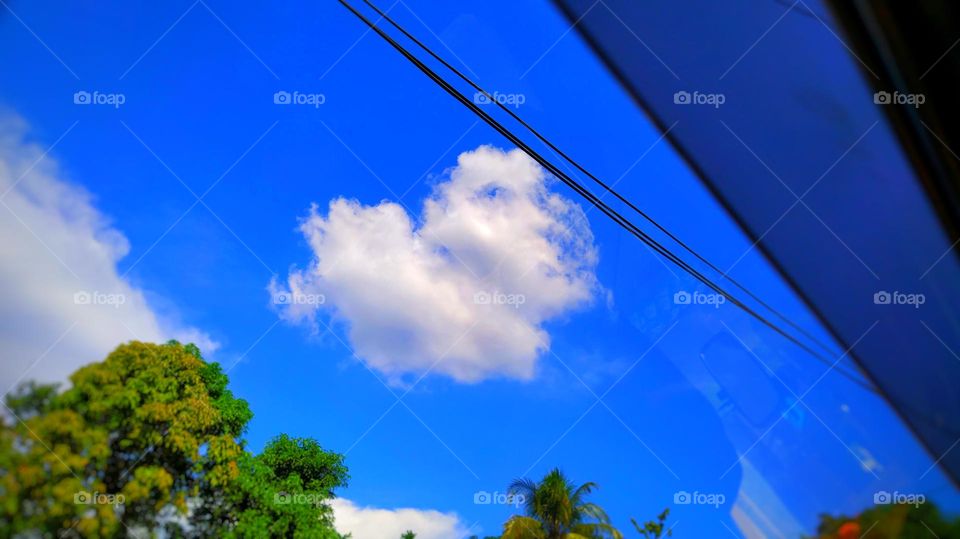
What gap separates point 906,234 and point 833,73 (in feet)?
4.01

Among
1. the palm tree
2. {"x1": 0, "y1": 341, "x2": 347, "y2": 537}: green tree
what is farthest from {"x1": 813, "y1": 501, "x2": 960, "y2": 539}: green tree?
{"x1": 0, "y1": 341, "x2": 347, "y2": 537}: green tree

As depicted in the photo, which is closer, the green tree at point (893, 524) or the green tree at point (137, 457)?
the green tree at point (137, 457)

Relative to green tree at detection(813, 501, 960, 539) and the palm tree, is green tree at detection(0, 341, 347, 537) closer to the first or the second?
the palm tree

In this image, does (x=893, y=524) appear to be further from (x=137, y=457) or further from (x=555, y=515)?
(x=137, y=457)

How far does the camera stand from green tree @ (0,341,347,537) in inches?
69.0

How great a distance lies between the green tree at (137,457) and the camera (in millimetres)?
1753

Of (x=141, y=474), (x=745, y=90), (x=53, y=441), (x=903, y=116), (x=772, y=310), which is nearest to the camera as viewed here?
(x=53, y=441)

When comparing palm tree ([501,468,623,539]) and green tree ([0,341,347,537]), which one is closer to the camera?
green tree ([0,341,347,537])

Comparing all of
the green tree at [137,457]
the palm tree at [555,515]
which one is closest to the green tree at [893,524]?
the palm tree at [555,515]

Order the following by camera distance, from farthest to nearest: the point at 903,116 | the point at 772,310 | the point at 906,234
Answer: the point at 772,310 → the point at 906,234 → the point at 903,116

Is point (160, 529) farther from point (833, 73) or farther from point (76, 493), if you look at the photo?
point (833, 73)

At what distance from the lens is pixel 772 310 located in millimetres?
3281

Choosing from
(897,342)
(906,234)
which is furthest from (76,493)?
(897,342)

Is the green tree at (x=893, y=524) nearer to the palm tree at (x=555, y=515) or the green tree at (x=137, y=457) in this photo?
the palm tree at (x=555, y=515)
